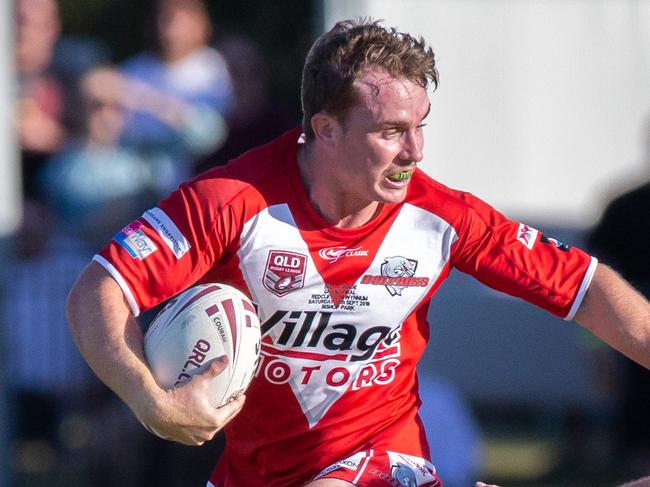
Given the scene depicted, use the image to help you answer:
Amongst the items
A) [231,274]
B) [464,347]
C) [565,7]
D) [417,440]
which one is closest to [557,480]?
[464,347]

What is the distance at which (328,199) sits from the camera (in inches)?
195

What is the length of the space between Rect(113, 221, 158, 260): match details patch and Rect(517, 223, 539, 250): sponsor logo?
53.2 inches

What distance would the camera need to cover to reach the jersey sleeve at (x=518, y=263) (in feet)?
16.5

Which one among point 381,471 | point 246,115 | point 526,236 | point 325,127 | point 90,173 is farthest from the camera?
point 90,173

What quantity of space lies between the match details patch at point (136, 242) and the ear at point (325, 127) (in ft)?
2.34

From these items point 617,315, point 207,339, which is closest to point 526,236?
point 617,315

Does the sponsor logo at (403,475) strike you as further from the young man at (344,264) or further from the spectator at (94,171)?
the spectator at (94,171)

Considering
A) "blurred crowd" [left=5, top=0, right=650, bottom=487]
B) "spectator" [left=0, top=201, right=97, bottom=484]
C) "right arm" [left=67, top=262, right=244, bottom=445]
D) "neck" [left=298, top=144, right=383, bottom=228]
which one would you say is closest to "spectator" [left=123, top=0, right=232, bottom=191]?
"blurred crowd" [left=5, top=0, right=650, bottom=487]

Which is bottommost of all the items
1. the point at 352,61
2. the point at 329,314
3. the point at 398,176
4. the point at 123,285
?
the point at 329,314

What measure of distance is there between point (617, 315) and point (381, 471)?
101 centimetres

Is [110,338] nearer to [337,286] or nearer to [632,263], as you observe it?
[337,286]

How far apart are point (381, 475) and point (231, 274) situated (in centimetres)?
90

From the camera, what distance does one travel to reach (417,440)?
524cm

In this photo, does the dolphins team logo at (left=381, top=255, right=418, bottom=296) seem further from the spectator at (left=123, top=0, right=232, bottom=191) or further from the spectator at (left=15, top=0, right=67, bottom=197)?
the spectator at (left=15, top=0, right=67, bottom=197)
